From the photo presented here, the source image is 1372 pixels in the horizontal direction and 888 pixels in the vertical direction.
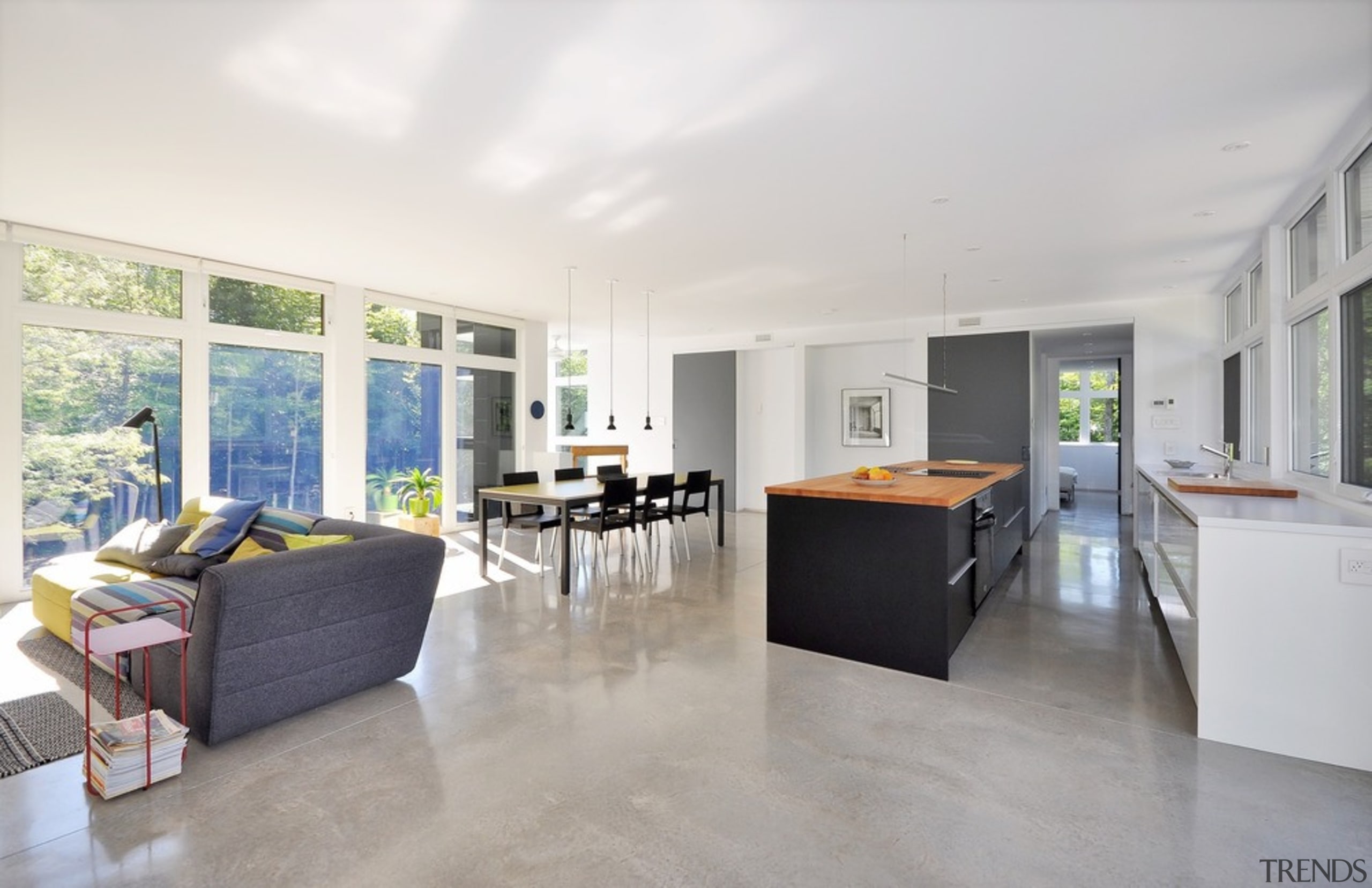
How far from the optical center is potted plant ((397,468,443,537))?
6.96 meters

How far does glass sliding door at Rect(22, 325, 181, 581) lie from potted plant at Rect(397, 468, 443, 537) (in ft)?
6.86

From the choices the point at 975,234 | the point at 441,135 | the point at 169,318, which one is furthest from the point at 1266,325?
the point at 169,318

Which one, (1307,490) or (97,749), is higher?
(1307,490)

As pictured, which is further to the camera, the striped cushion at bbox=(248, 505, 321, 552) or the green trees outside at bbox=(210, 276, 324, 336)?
the green trees outside at bbox=(210, 276, 324, 336)

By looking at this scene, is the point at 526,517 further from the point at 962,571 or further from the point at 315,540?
the point at 962,571

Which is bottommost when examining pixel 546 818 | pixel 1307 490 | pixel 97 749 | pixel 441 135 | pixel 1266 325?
pixel 546 818

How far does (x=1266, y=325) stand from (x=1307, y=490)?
4.13 feet

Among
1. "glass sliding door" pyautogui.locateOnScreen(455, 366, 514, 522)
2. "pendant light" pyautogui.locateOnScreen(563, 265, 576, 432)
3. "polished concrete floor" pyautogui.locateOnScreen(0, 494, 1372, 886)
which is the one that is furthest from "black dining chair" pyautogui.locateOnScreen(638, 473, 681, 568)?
"glass sliding door" pyautogui.locateOnScreen(455, 366, 514, 522)

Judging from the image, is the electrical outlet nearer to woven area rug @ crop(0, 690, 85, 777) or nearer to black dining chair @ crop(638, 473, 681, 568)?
black dining chair @ crop(638, 473, 681, 568)

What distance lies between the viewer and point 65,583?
365cm

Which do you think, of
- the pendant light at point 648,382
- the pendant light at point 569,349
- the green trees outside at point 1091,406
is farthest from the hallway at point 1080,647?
the green trees outside at point 1091,406

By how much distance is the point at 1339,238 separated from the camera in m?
3.26

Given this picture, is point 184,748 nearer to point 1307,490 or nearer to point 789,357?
point 1307,490

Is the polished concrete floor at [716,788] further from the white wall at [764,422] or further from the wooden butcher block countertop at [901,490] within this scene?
the white wall at [764,422]
